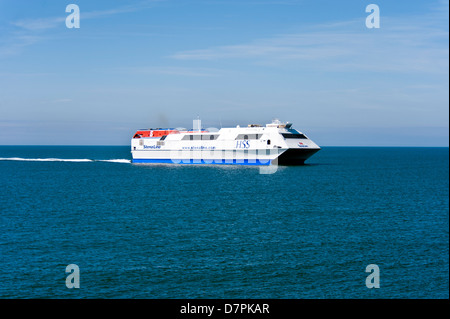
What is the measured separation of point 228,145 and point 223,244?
54.5m

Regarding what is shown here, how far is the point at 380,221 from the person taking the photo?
119 feet

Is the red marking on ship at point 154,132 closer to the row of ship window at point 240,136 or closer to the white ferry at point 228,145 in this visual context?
the white ferry at point 228,145

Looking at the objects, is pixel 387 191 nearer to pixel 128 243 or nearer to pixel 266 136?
pixel 266 136

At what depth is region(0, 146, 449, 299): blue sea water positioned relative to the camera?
20.8 meters

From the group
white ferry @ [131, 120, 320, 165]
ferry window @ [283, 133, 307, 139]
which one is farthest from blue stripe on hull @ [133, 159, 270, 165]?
ferry window @ [283, 133, 307, 139]

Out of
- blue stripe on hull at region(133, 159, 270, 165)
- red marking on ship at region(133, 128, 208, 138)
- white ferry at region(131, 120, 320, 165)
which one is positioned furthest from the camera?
red marking on ship at region(133, 128, 208, 138)

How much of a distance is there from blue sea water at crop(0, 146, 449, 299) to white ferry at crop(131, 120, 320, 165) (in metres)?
24.0

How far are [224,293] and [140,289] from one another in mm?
3666

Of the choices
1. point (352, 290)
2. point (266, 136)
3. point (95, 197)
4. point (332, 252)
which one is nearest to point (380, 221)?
point (332, 252)

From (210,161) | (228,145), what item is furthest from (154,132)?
(228,145)

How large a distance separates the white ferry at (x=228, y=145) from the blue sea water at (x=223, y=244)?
24.0 metres

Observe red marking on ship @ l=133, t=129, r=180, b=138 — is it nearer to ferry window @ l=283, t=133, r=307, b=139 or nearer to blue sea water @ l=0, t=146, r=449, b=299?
ferry window @ l=283, t=133, r=307, b=139
